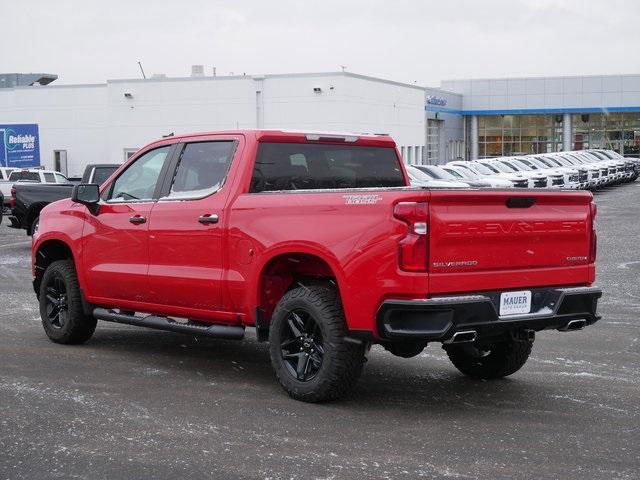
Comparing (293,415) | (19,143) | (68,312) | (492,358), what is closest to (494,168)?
(19,143)

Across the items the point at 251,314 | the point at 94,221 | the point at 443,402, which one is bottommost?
the point at 443,402

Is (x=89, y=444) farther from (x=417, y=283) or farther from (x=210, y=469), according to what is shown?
(x=417, y=283)

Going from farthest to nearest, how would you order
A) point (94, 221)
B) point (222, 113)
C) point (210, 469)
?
point (222, 113), point (94, 221), point (210, 469)

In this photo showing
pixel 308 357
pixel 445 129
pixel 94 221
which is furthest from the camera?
pixel 445 129

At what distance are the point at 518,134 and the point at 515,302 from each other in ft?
243

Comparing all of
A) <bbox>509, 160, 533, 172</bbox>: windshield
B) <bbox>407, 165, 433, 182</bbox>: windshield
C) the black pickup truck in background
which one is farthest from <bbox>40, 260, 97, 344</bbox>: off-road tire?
<bbox>509, 160, 533, 172</bbox>: windshield

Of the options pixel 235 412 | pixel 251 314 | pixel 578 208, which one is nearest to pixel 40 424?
pixel 235 412

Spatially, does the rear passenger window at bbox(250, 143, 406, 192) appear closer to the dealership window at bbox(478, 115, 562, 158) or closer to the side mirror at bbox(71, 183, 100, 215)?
the side mirror at bbox(71, 183, 100, 215)

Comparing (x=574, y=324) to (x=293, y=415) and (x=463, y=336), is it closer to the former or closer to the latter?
(x=463, y=336)

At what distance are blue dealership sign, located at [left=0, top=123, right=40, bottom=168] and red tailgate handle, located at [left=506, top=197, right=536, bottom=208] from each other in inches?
1852

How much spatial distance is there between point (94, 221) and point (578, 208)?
420cm

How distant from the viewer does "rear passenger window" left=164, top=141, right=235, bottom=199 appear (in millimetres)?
8188

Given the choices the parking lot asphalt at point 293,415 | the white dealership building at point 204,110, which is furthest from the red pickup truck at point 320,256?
the white dealership building at point 204,110

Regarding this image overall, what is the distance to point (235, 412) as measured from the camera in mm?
7035
